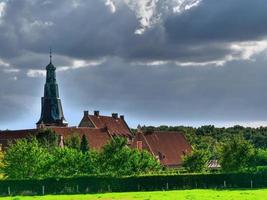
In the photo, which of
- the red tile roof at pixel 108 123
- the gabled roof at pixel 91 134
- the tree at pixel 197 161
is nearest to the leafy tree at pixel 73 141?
the gabled roof at pixel 91 134

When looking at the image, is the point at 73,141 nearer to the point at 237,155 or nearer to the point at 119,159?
the point at 119,159

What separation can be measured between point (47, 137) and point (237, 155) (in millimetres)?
40803

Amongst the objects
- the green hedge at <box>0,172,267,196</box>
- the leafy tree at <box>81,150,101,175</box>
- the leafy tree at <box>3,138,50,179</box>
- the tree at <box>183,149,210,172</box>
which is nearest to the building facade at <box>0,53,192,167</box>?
the tree at <box>183,149,210,172</box>

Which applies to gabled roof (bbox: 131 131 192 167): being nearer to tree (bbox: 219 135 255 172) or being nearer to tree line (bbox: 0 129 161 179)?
tree (bbox: 219 135 255 172)

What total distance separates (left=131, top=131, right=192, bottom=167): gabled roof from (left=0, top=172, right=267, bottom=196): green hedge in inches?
1635

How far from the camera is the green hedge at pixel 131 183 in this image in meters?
73.1

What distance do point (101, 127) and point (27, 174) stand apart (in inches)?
2219

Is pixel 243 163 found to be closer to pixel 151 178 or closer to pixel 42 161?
pixel 151 178

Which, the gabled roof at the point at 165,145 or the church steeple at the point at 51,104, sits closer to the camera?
the gabled roof at the point at 165,145

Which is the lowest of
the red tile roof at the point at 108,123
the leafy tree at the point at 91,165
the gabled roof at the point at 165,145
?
the leafy tree at the point at 91,165

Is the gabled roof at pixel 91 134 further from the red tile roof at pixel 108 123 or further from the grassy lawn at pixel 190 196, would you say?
the grassy lawn at pixel 190 196

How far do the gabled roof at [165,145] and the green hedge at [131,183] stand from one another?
41.5m

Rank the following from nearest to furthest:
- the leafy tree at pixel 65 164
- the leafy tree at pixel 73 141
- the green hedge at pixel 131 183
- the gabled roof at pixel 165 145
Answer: the green hedge at pixel 131 183
the leafy tree at pixel 65 164
the leafy tree at pixel 73 141
the gabled roof at pixel 165 145

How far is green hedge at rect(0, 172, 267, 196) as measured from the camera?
240ft
